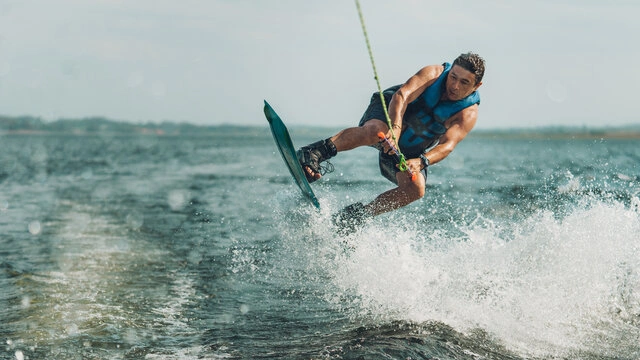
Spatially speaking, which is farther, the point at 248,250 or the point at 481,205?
the point at 481,205

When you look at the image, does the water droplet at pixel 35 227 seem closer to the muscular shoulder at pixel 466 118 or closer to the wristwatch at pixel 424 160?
the wristwatch at pixel 424 160

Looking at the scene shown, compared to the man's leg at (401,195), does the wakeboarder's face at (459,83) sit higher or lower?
higher

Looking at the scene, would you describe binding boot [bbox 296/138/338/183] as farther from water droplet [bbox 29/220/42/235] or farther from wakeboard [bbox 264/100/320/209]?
water droplet [bbox 29/220/42/235]

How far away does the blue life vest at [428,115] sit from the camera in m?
7.26

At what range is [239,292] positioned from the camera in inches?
321

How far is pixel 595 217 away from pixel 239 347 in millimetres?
4754

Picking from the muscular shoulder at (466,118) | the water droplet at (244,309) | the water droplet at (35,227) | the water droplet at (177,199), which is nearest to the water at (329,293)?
the water droplet at (244,309)

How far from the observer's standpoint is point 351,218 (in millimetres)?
7711

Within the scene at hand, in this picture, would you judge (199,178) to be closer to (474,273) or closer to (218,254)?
(218,254)

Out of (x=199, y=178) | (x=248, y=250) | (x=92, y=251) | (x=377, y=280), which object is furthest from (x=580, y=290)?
(x=199, y=178)

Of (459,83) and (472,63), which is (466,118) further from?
(472,63)

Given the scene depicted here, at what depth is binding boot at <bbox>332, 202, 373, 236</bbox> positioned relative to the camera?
766 centimetres

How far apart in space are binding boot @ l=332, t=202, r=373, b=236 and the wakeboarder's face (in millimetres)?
1571

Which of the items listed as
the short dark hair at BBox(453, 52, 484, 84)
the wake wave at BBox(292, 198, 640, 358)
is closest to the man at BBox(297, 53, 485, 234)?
the short dark hair at BBox(453, 52, 484, 84)
